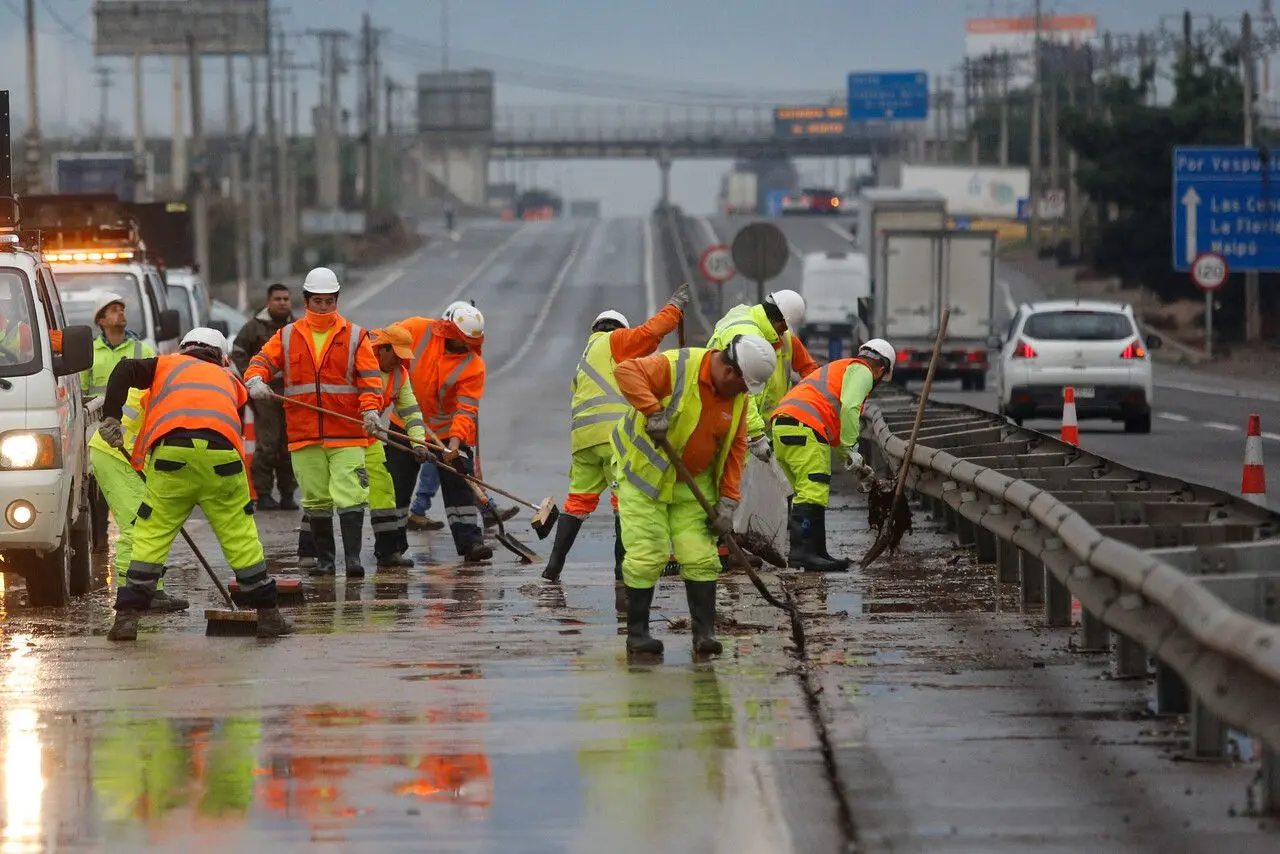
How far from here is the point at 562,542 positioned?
13.5 m

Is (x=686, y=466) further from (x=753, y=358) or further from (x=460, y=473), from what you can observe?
(x=460, y=473)

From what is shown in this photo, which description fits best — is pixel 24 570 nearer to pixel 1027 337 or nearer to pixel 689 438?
pixel 689 438

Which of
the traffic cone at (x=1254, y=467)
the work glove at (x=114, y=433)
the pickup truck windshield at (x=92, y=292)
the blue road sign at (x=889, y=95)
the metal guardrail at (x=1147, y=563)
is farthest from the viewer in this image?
the blue road sign at (x=889, y=95)

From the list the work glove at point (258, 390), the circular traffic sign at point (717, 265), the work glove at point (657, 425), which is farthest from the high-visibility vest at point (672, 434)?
the circular traffic sign at point (717, 265)

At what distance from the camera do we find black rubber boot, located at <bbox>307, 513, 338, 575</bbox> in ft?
46.9

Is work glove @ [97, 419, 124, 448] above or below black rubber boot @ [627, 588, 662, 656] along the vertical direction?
above

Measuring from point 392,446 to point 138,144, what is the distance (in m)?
75.0

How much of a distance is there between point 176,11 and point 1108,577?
290 feet

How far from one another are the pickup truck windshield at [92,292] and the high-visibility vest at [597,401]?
8223 millimetres

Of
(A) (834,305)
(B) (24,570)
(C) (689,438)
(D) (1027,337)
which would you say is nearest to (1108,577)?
(C) (689,438)

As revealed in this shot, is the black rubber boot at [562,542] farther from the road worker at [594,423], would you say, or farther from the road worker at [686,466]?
the road worker at [686,466]

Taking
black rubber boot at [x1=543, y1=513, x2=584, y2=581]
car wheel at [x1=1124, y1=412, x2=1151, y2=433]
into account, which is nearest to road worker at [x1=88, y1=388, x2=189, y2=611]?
black rubber boot at [x1=543, y1=513, x2=584, y2=581]

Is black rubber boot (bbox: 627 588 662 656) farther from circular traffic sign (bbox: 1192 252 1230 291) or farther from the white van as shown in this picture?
circular traffic sign (bbox: 1192 252 1230 291)

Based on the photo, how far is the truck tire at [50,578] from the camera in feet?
41.6
